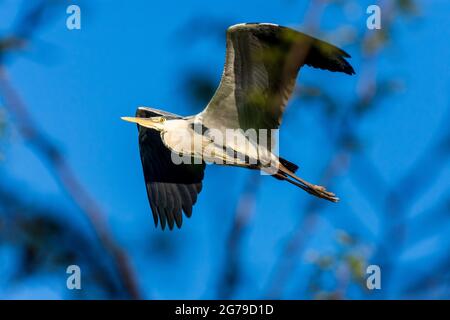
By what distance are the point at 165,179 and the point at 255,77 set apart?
220 cm

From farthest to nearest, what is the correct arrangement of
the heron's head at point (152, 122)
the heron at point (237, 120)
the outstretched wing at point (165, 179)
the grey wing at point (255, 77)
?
the outstretched wing at point (165, 179) → the heron's head at point (152, 122) → the heron at point (237, 120) → the grey wing at point (255, 77)

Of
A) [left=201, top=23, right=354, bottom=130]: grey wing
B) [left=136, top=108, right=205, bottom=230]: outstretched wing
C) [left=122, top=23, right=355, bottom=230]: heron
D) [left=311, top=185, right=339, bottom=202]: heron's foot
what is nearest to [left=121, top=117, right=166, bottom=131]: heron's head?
[left=122, top=23, right=355, bottom=230]: heron

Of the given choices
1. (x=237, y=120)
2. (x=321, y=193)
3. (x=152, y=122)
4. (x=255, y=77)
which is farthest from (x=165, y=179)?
(x=321, y=193)

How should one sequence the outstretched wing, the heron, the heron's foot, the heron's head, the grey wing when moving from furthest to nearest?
the outstretched wing → the heron's head → the heron → the grey wing → the heron's foot

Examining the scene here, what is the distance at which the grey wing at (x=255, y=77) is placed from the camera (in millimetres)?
6207

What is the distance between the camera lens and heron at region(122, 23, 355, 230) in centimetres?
639

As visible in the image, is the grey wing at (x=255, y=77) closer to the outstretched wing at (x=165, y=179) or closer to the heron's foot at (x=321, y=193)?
the heron's foot at (x=321, y=193)

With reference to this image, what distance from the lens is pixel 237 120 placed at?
7188mm

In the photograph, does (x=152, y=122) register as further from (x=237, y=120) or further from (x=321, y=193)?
(x=321, y=193)

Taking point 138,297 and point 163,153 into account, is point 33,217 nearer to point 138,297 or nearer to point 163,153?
point 138,297

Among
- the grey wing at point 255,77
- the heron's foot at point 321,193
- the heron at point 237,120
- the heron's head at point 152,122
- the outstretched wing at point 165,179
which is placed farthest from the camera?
the outstretched wing at point 165,179

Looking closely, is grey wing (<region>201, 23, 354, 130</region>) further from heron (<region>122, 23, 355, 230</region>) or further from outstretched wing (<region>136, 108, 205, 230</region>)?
outstretched wing (<region>136, 108, 205, 230</region>)

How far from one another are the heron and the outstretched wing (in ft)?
0.04

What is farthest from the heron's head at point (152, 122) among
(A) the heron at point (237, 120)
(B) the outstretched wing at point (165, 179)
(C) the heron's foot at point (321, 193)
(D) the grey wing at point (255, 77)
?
(C) the heron's foot at point (321, 193)
